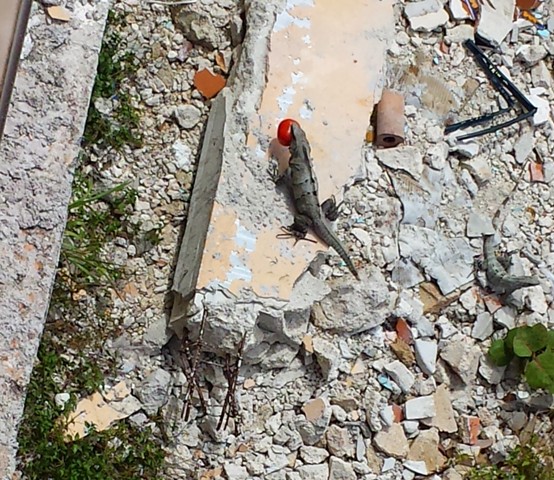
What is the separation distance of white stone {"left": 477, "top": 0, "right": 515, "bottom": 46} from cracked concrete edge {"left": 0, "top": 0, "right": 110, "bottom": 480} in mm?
2765

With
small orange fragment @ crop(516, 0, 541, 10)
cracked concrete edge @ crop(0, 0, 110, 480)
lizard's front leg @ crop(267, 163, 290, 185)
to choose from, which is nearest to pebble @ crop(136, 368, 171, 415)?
cracked concrete edge @ crop(0, 0, 110, 480)

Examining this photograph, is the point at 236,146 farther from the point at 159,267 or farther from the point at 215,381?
the point at 215,381

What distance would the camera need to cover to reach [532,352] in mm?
4898

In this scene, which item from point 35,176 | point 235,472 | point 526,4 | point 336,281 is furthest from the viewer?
point 526,4

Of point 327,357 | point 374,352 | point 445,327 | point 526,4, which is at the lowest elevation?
point 327,357

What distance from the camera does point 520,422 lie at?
16.3 ft

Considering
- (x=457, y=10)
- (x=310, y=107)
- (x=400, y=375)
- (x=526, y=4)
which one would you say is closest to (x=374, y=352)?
(x=400, y=375)

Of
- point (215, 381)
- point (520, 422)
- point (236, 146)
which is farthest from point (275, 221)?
point (520, 422)

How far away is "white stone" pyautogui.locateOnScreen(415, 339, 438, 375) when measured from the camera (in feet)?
15.9

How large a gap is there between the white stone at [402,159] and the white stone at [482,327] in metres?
0.85

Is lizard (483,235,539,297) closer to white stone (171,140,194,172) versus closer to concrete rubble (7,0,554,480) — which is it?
concrete rubble (7,0,554,480)

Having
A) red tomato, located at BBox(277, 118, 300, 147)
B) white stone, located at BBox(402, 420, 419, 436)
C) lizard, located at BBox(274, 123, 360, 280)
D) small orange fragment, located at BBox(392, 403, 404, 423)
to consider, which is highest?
red tomato, located at BBox(277, 118, 300, 147)

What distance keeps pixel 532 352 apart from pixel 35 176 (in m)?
2.79

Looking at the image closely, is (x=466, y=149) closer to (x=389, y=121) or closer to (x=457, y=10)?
(x=389, y=121)
